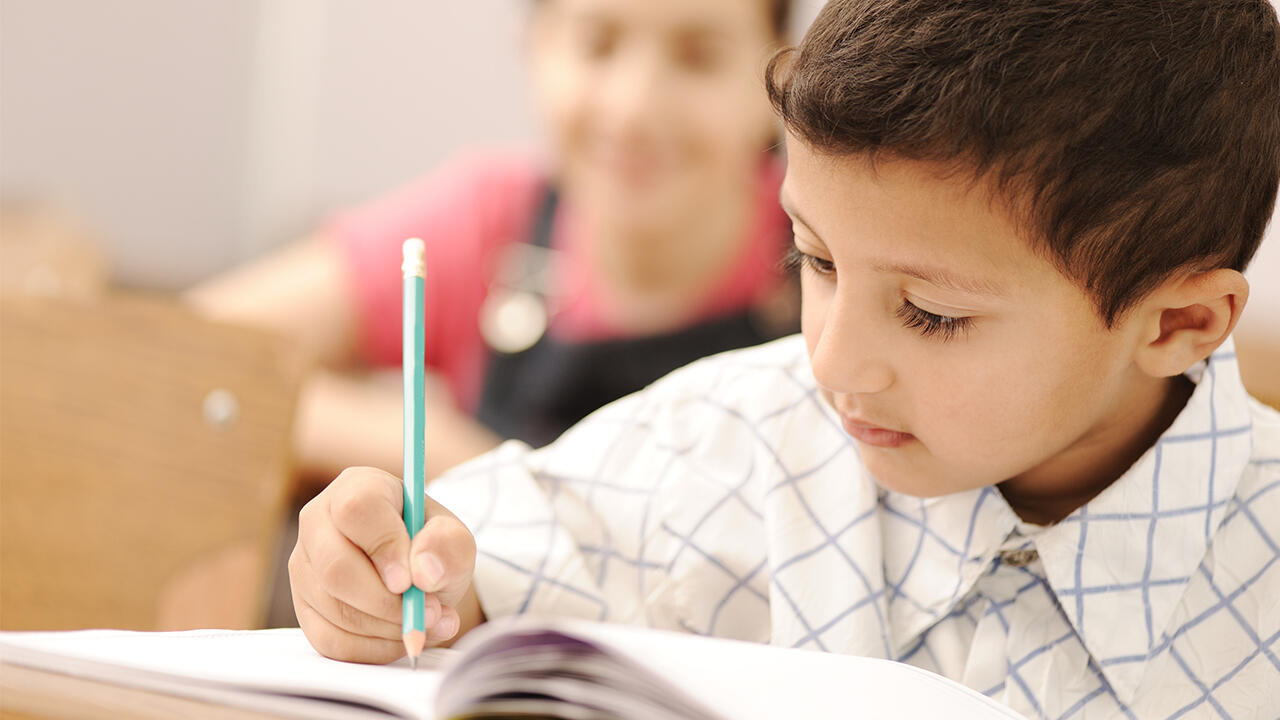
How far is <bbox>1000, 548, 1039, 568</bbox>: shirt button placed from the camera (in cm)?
61

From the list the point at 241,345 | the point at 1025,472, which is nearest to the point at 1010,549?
the point at 1025,472

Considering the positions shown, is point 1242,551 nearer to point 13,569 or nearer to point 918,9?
point 918,9

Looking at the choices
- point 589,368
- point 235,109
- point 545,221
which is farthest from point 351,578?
point 235,109

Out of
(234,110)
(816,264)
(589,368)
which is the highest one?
(234,110)

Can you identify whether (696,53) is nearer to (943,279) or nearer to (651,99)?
(651,99)

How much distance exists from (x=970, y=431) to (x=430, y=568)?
246 mm

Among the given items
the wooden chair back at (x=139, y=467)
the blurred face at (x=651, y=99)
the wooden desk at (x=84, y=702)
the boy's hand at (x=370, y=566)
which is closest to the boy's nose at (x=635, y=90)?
the blurred face at (x=651, y=99)

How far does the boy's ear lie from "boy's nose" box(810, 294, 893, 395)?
0.42 feet

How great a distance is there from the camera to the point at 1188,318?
0.58 metres

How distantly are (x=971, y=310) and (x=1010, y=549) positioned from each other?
149 millimetres

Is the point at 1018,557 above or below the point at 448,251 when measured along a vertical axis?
below

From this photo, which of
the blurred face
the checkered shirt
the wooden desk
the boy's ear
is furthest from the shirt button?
the blurred face

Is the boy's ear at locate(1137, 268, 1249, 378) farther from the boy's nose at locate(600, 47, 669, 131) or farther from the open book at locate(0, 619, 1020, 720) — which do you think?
the boy's nose at locate(600, 47, 669, 131)

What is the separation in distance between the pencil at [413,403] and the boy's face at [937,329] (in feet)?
0.56
